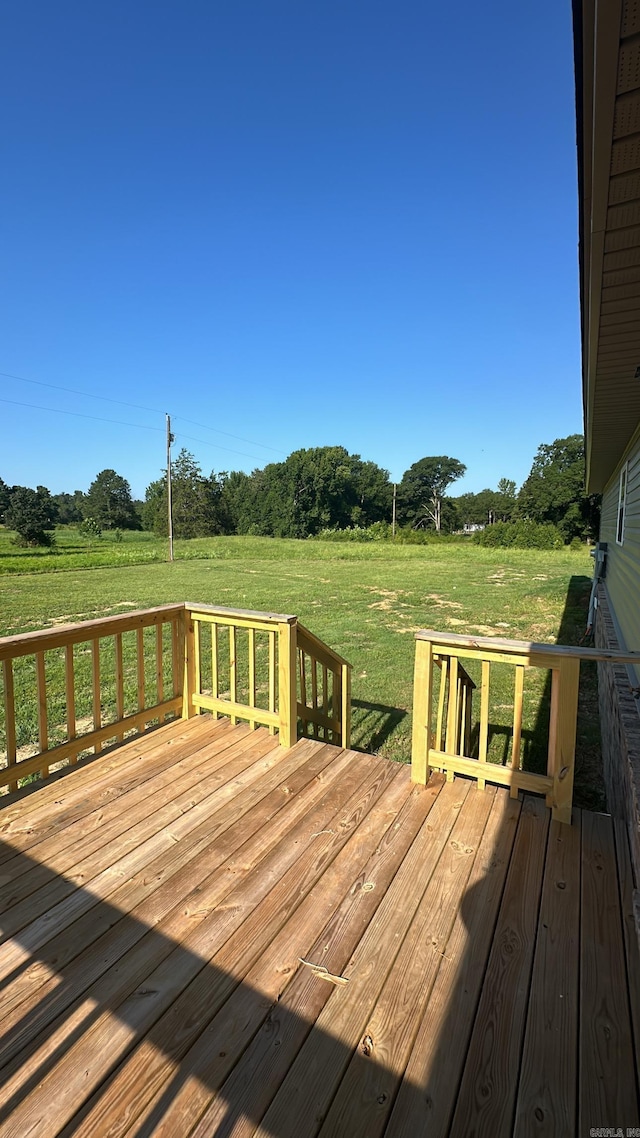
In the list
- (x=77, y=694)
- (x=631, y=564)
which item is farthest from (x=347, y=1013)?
(x=77, y=694)

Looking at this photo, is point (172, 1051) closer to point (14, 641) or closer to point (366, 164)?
point (14, 641)

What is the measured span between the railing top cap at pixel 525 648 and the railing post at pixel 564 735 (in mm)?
52

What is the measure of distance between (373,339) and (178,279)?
953 centimetres

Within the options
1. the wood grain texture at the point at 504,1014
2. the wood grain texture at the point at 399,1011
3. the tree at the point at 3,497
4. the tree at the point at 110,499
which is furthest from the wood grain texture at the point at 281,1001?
the tree at the point at 110,499

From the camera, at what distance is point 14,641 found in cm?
242

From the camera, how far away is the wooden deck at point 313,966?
109 centimetres

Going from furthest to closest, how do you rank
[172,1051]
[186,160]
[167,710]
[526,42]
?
[186,160] → [526,42] → [167,710] → [172,1051]

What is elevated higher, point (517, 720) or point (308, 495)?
point (308, 495)

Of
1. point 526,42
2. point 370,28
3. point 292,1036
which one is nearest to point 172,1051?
point 292,1036

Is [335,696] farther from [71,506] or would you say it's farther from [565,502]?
[71,506]

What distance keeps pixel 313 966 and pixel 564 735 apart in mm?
1426

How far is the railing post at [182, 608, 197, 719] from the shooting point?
344 cm

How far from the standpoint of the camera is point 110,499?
54.6 meters

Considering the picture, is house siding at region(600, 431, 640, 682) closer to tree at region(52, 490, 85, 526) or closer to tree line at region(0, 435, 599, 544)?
tree line at region(0, 435, 599, 544)
